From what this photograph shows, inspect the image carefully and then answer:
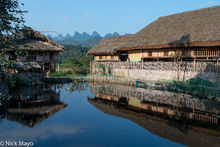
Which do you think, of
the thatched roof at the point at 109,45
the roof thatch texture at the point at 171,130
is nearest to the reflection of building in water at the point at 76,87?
the thatched roof at the point at 109,45

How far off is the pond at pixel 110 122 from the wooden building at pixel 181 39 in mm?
5078

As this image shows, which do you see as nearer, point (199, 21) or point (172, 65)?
point (172, 65)

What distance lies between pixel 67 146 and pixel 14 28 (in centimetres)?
358

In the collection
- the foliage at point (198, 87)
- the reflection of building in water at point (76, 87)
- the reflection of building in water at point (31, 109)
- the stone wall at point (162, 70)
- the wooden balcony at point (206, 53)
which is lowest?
the reflection of building in water at point (31, 109)

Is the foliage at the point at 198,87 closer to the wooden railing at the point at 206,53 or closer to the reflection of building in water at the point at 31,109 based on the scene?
the wooden railing at the point at 206,53

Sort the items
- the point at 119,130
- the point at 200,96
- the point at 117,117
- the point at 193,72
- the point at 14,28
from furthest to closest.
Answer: the point at 193,72, the point at 200,96, the point at 117,117, the point at 119,130, the point at 14,28

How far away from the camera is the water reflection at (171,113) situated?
267 inches

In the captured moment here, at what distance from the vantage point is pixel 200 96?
12438mm

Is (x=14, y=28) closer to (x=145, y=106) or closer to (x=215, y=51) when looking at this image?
(x=145, y=106)

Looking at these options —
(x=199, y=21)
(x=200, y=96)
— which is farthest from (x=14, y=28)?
(x=199, y=21)

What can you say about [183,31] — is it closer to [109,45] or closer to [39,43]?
[109,45]

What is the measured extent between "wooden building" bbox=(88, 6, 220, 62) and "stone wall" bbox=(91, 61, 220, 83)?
79 centimetres

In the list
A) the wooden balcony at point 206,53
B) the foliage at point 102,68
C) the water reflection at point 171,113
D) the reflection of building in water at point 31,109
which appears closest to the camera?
the water reflection at point 171,113

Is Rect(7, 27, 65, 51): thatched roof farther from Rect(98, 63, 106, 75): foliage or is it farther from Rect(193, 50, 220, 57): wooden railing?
Rect(193, 50, 220, 57): wooden railing
